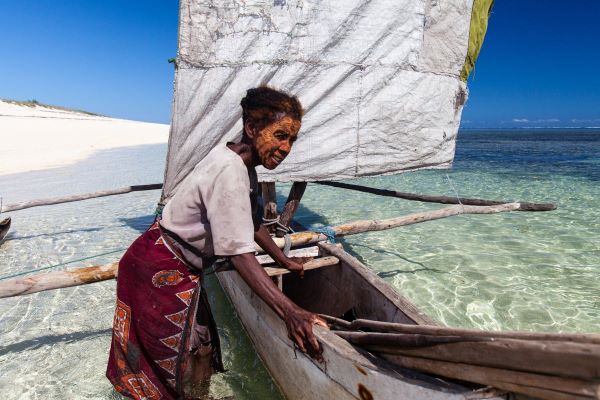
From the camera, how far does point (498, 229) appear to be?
8273 millimetres

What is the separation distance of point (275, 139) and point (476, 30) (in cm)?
395

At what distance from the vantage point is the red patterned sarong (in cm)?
213

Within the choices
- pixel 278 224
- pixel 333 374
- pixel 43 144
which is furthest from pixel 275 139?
pixel 43 144

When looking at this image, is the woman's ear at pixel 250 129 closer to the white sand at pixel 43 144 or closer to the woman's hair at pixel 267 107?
the woman's hair at pixel 267 107

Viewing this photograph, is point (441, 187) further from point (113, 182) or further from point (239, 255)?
point (239, 255)

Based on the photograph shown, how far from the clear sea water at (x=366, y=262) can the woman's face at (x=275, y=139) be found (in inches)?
85.7

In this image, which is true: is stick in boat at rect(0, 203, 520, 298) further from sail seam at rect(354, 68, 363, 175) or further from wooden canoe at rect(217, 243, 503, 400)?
sail seam at rect(354, 68, 363, 175)

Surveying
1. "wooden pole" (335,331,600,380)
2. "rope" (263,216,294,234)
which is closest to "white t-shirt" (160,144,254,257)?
"wooden pole" (335,331,600,380)

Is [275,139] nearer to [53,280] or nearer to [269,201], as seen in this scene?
[53,280]

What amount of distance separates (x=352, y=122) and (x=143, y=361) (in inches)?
124

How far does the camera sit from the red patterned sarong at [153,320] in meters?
2.13


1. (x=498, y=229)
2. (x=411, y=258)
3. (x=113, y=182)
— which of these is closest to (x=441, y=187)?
(x=498, y=229)

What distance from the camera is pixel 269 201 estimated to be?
4.91 m

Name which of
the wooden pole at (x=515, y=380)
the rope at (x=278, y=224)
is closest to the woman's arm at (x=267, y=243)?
the wooden pole at (x=515, y=380)
